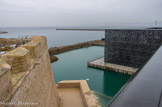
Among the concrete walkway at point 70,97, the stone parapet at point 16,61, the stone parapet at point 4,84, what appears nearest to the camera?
the stone parapet at point 4,84

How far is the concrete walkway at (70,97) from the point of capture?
5.49 meters

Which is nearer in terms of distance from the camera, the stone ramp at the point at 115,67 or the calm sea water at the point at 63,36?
the stone ramp at the point at 115,67

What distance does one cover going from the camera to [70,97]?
6.00 metres

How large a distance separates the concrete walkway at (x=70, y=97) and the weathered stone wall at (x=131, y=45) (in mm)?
6290

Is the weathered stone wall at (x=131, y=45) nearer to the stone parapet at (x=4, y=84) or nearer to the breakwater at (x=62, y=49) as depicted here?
the breakwater at (x=62, y=49)

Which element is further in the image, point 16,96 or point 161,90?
point 16,96

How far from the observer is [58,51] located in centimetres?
2019

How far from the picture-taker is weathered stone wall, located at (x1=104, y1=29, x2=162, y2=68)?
9.36 meters

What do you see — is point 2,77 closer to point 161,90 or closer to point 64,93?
point 161,90

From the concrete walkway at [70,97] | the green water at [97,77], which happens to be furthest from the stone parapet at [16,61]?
the green water at [97,77]

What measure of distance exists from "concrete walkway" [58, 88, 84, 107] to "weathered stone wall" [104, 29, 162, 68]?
6.29m

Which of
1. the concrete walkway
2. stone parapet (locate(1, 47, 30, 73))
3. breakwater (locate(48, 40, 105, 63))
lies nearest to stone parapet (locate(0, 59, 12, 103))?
stone parapet (locate(1, 47, 30, 73))

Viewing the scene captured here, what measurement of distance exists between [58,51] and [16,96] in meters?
18.9

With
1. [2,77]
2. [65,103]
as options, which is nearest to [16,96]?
[2,77]
